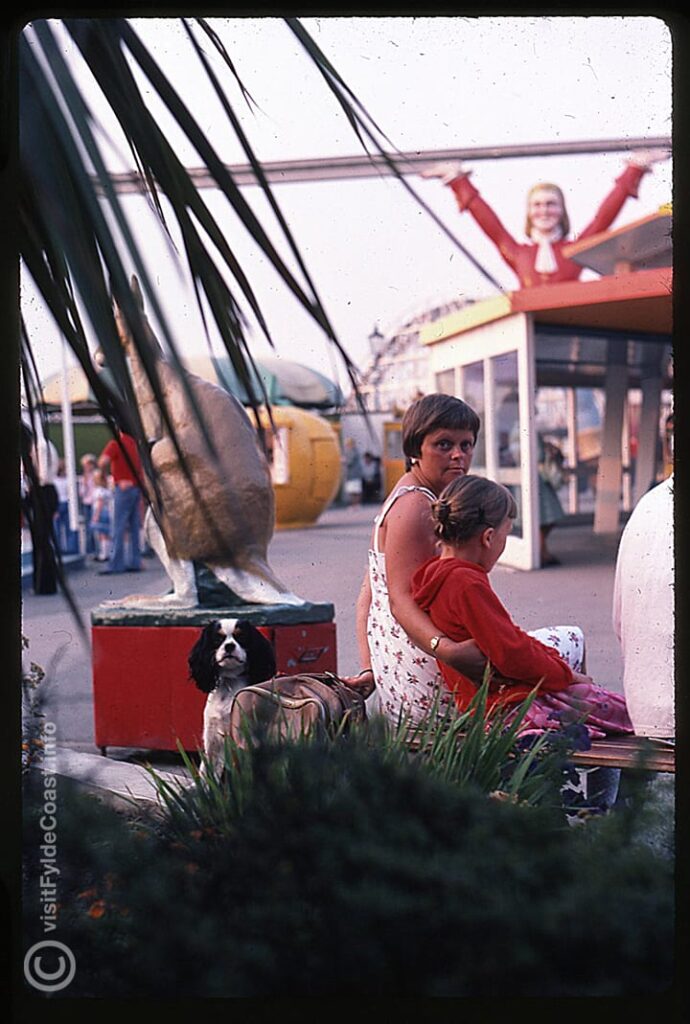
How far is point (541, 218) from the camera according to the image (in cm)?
216

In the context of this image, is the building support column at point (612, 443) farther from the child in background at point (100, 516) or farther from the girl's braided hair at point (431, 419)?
the child in background at point (100, 516)

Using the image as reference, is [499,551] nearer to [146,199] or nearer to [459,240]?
[459,240]

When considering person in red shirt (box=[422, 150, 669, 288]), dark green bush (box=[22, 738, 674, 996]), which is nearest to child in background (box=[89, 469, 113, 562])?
dark green bush (box=[22, 738, 674, 996])

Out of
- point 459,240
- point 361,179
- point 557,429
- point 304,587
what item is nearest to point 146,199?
point 361,179

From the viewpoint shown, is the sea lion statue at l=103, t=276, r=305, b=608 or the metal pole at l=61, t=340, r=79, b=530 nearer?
the metal pole at l=61, t=340, r=79, b=530

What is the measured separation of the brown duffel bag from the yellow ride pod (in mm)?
314

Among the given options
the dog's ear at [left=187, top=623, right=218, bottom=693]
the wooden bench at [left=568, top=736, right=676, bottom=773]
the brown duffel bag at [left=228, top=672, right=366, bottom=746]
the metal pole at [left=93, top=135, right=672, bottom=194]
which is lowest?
the wooden bench at [left=568, top=736, right=676, bottom=773]

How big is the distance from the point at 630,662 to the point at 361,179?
1.04 meters

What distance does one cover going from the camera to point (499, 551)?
7.38 feet

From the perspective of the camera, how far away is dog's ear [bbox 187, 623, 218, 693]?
2.22 m
